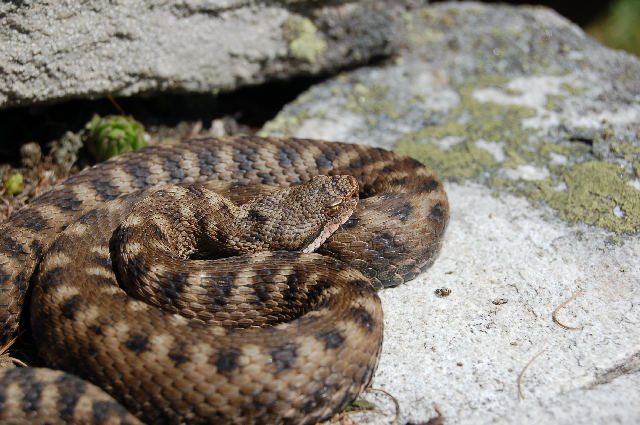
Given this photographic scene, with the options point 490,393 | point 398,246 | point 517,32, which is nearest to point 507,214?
point 398,246

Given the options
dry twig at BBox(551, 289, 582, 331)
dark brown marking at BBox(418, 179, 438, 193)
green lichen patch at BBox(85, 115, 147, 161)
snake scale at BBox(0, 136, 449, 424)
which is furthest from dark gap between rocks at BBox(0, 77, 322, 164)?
dry twig at BBox(551, 289, 582, 331)

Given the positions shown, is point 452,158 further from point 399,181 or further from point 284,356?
point 284,356

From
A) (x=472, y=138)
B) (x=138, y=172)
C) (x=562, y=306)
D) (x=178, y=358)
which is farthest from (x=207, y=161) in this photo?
(x=562, y=306)

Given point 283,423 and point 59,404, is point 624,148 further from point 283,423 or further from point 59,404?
point 59,404

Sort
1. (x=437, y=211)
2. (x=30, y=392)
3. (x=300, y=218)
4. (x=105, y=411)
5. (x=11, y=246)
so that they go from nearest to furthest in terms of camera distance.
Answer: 1. (x=105, y=411)
2. (x=30, y=392)
3. (x=11, y=246)
4. (x=300, y=218)
5. (x=437, y=211)

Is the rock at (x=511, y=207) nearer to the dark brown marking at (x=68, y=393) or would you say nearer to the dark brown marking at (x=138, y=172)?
the dark brown marking at (x=138, y=172)

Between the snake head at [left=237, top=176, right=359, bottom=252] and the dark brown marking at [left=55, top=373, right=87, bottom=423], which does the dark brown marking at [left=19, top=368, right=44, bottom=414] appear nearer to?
the dark brown marking at [left=55, top=373, right=87, bottom=423]

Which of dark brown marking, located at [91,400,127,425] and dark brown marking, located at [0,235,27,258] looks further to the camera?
dark brown marking, located at [0,235,27,258]
